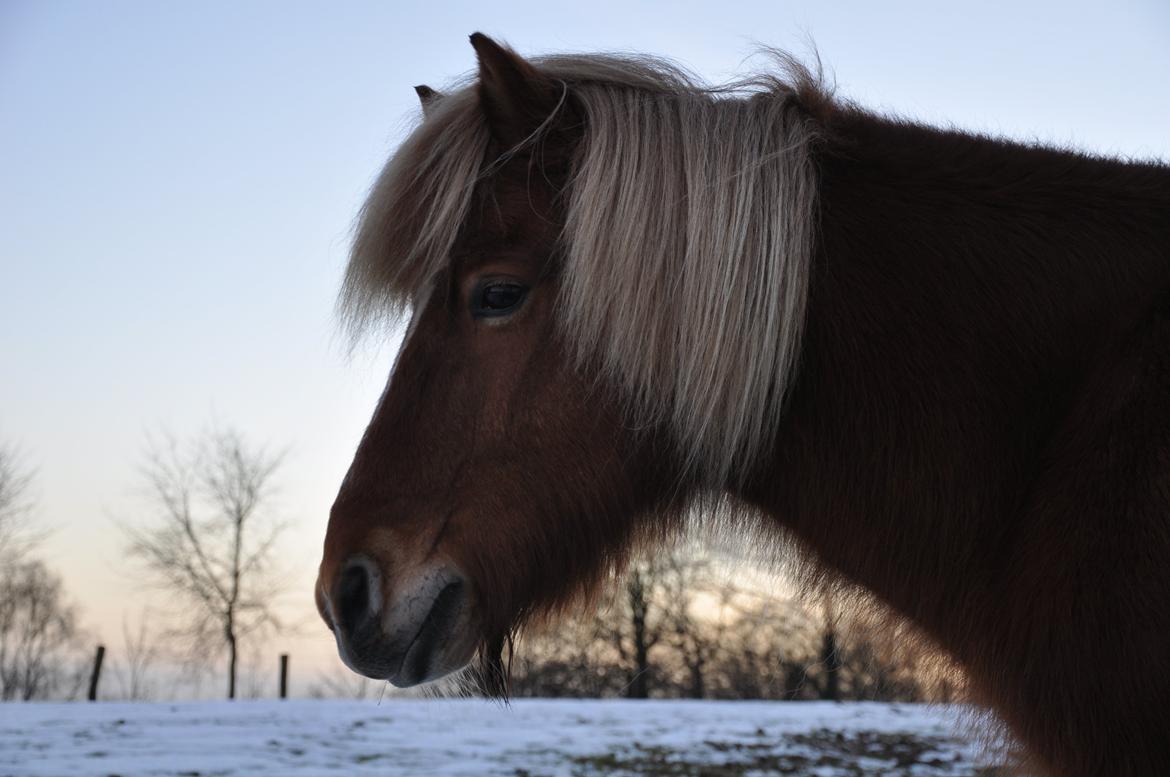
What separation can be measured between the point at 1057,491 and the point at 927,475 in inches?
10.8


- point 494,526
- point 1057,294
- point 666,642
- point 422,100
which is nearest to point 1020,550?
point 1057,294

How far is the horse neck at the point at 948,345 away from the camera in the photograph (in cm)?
213

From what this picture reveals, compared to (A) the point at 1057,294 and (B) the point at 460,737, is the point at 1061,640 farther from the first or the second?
(B) the point at 460,737

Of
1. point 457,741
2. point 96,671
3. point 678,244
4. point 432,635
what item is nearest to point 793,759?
point 457,741

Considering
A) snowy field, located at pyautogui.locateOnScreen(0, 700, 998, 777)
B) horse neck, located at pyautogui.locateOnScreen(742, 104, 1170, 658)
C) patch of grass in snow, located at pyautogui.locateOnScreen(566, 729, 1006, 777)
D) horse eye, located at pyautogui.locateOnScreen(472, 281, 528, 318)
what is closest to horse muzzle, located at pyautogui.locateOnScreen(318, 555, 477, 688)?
horse eye, located at pyautogui.locateOnScreen(472, 281, 528, 318)

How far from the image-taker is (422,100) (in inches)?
120

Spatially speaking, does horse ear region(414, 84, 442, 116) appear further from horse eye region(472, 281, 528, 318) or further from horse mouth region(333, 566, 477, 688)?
horse mouth region(333, 566, 477, 688)

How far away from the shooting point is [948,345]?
86.3 inches

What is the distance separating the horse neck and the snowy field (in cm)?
353

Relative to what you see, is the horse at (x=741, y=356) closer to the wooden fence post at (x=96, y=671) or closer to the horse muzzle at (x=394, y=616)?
the horse muzzle at (x=394, y=616)

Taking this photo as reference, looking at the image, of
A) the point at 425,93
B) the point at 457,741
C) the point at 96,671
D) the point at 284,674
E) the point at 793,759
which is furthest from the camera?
the point at 284,674

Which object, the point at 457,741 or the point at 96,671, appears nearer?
the point at 457,741

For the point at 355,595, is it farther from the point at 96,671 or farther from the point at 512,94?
the point at 96,671

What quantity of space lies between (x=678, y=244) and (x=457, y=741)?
6343 mm
